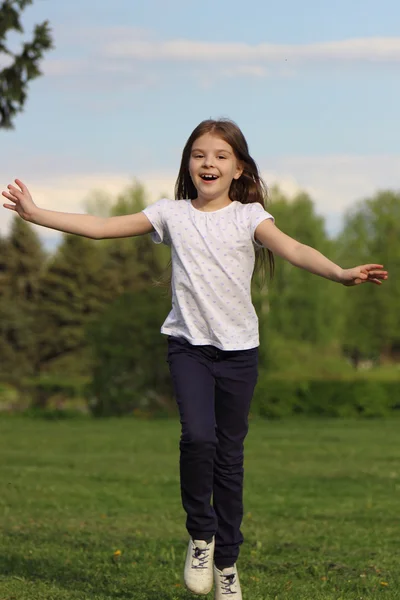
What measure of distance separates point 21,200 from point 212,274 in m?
1.11

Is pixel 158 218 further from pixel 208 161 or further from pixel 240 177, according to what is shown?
pixel 240 177

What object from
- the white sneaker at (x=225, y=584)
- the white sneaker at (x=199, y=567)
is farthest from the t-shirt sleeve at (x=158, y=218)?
the white sneaker at (x=225, y=584)

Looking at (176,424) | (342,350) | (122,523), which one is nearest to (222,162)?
(122,523)

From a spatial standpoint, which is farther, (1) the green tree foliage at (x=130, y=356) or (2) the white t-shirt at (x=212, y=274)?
(1) the green tree foliage at (x=130, y=356)

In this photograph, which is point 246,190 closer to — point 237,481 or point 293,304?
point 237,481

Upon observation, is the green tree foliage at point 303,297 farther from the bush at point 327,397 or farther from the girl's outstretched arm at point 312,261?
the girl's outstretched arm at point 312,261

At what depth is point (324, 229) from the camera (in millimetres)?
58906

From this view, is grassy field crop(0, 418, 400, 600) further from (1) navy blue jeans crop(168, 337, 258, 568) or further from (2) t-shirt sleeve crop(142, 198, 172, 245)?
(2) t-shirt sleeve crop(142, 198, 172, 245)

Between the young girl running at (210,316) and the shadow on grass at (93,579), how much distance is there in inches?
29.9

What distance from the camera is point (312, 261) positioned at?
5277 millimetres

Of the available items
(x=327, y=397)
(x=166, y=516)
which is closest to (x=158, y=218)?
(x=166, y=516)

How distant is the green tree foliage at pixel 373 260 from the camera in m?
58.8

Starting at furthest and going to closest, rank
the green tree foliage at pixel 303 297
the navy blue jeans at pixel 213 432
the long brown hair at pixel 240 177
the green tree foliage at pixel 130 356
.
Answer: the green tree foliage at pixel 303 297
the green tree foliage at pixel 130 356
the long brown hair at pixel 240 177
the navy blue jeans at pixel 213 432

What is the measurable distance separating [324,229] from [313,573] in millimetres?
52398
